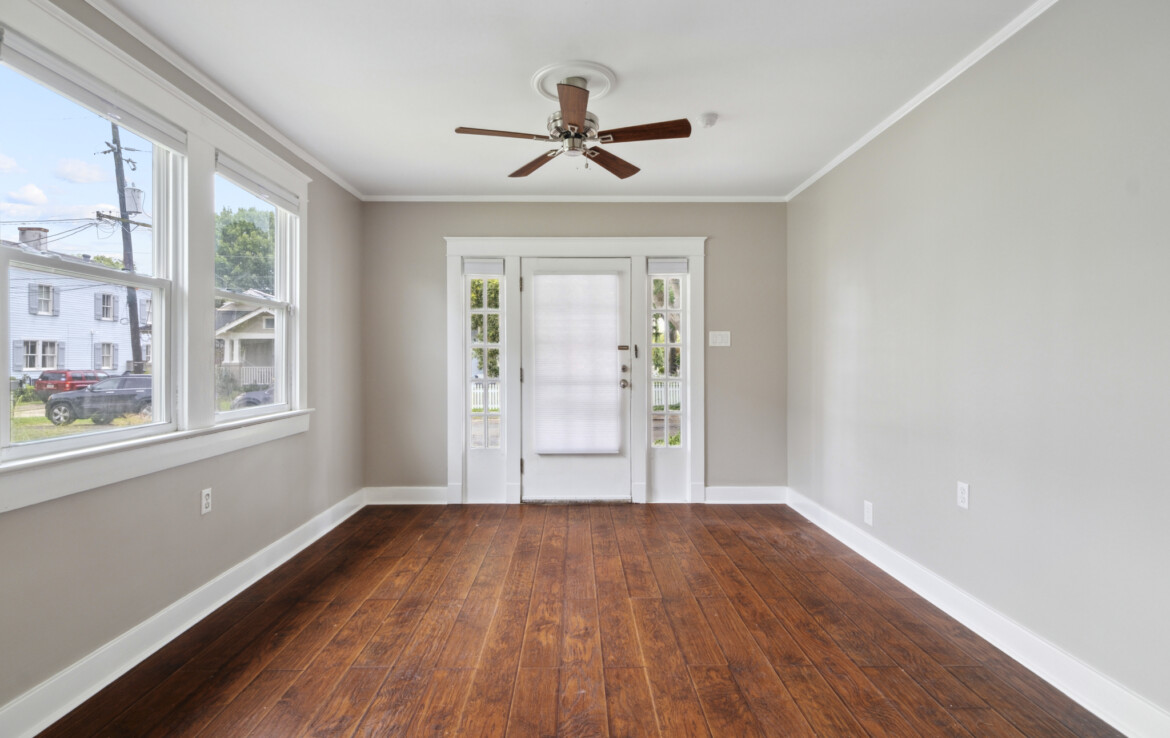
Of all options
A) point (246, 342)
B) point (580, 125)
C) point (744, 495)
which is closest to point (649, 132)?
point (580, 125)

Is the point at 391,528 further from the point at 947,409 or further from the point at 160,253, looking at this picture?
the point at 947,409

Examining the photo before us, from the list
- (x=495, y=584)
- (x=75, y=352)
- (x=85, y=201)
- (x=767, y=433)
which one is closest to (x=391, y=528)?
(x=495, y=584)

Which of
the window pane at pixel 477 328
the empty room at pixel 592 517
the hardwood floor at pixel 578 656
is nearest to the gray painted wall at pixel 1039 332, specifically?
the empty room at pixel 592 517

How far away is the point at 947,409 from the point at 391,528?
3.40 metres

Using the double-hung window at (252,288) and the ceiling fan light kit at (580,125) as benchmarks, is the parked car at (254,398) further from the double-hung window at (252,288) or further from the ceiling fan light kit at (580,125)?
the ceiling fan light kit at (580,125)

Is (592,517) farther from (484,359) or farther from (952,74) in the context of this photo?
(952,74)

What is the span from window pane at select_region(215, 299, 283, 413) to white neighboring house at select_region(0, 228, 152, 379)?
0.52m

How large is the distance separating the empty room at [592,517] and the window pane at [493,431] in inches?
26.3

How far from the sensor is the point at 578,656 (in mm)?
2045

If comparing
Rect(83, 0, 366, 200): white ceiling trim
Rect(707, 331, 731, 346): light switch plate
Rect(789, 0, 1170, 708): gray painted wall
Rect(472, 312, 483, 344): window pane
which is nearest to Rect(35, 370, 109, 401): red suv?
Rect(83, 0, 366, 200): white ceiling trim

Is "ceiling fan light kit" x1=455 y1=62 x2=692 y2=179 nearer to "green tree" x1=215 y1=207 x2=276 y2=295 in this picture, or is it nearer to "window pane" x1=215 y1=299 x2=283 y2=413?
"green tree" x1=215 y1=207 x2=276 y2=295

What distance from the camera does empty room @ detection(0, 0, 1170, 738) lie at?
166cm

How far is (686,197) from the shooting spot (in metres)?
4.14

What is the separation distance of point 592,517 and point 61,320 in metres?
3.07
